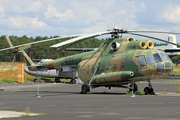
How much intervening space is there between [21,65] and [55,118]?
32.0 metres

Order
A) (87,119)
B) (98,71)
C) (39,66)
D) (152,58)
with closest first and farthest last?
(87,119) → (152,58) → (98,71) → (39,66)

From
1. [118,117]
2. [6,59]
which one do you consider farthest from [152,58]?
[6,59]

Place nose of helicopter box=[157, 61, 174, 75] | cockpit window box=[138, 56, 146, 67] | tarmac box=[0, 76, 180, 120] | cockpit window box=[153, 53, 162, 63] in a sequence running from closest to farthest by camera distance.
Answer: tarmac box=[0, 76, 180, 120] < nose of helicopter box=[157, 61, 174, 75] < cockpit window box=[153, 53, 162, 63] < cockpit window box=[138, 56, 146, 67]

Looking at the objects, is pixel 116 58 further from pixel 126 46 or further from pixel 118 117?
pixel 118 117

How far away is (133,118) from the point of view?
977cm

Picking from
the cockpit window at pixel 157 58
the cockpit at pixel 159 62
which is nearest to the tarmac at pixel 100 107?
the cockpit at pixel 159 62

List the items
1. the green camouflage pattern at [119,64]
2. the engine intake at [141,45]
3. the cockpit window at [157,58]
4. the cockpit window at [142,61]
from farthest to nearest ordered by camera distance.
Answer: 1. the engine intake at [141,45]
2. the cockpit window at [142,61]
3. the green camouflage pattern at [119,64]
4. the cockpit window at [157,58]

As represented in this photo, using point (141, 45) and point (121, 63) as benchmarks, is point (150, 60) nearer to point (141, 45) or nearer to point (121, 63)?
point (141, 45)

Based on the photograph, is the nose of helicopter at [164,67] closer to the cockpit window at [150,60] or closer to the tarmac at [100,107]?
the cockpit window at [150,60]

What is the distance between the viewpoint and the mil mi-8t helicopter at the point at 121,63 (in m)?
18.8

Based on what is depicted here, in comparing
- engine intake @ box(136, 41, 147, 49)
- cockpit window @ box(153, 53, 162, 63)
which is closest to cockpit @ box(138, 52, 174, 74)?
cockpit window @ box(153, 53, 162, 63)

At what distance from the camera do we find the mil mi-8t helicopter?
61.5 ft

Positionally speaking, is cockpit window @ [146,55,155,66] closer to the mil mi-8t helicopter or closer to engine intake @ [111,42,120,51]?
the mil mi-8t helicopter

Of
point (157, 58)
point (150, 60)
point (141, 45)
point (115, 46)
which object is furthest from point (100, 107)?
point (115, 46)
